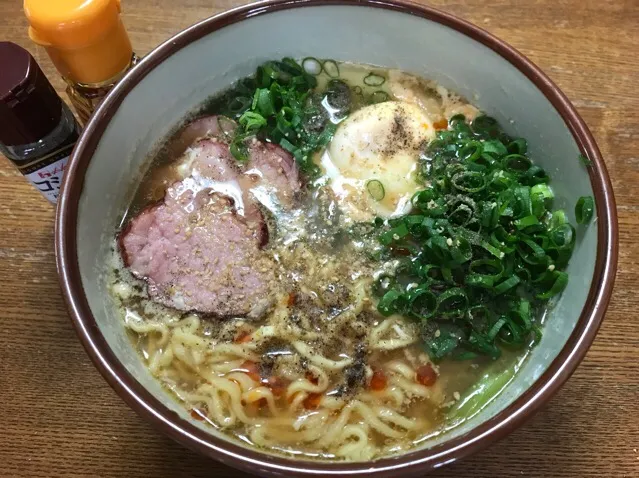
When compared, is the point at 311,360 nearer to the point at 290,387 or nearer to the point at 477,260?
the point at 290,387

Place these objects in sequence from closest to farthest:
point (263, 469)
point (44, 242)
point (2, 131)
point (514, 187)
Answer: point (263, 469) → point (2, 131) → point (514, 187) → point (44, 242)

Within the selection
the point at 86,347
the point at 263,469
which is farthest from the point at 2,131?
the point at 263,469

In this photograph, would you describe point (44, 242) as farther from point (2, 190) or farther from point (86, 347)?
point (86, 347)

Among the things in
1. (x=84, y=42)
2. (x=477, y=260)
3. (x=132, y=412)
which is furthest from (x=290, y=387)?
(x=84, y=42)

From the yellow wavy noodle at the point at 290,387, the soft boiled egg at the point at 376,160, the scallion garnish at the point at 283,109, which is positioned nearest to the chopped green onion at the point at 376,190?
the soft boiled egg at the point at 376,160

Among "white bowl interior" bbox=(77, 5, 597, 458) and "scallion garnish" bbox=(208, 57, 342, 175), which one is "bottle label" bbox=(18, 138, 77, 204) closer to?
"white bowl interior" bbox=(77, 5, 597, 458)

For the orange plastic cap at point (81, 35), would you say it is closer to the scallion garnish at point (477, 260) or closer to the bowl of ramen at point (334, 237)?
the bowl of ramen at point (334, 237)
